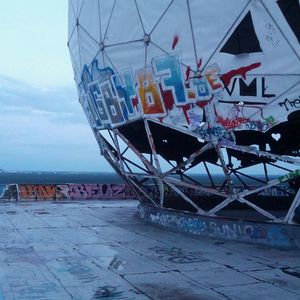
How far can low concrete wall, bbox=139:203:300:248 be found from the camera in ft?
39.2

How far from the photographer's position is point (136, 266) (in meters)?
9.88

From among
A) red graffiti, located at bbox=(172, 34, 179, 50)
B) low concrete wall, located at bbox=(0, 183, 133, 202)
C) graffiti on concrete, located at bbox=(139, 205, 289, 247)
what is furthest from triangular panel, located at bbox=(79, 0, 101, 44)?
low concrete wall, located at bbox=(0, 183, 133, 202)

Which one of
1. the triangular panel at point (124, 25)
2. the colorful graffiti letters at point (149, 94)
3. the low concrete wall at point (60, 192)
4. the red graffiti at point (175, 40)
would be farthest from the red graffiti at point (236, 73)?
the low concrete wall at point (60, 192)

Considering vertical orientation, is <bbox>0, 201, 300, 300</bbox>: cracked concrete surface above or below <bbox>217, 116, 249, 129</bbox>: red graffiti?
below

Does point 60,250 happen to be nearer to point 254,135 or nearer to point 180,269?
point 180,269

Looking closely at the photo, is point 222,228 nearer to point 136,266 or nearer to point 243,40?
point 136,266

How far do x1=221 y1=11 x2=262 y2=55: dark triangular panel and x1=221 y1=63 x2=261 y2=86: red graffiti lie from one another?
0.40m

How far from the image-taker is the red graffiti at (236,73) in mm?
12209

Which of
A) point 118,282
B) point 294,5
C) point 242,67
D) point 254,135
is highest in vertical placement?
point 294,5

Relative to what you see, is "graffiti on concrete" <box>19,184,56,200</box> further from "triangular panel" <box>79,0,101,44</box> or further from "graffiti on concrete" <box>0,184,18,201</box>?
"triangular panel" <box>79,0,101,44</box>

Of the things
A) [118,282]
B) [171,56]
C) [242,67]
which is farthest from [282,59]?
[118,282]

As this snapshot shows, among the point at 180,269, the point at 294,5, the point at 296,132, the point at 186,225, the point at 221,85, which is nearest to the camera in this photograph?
the point at 180,269

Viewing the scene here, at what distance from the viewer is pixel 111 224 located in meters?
17.5

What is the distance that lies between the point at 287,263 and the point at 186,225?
4.69 meters
